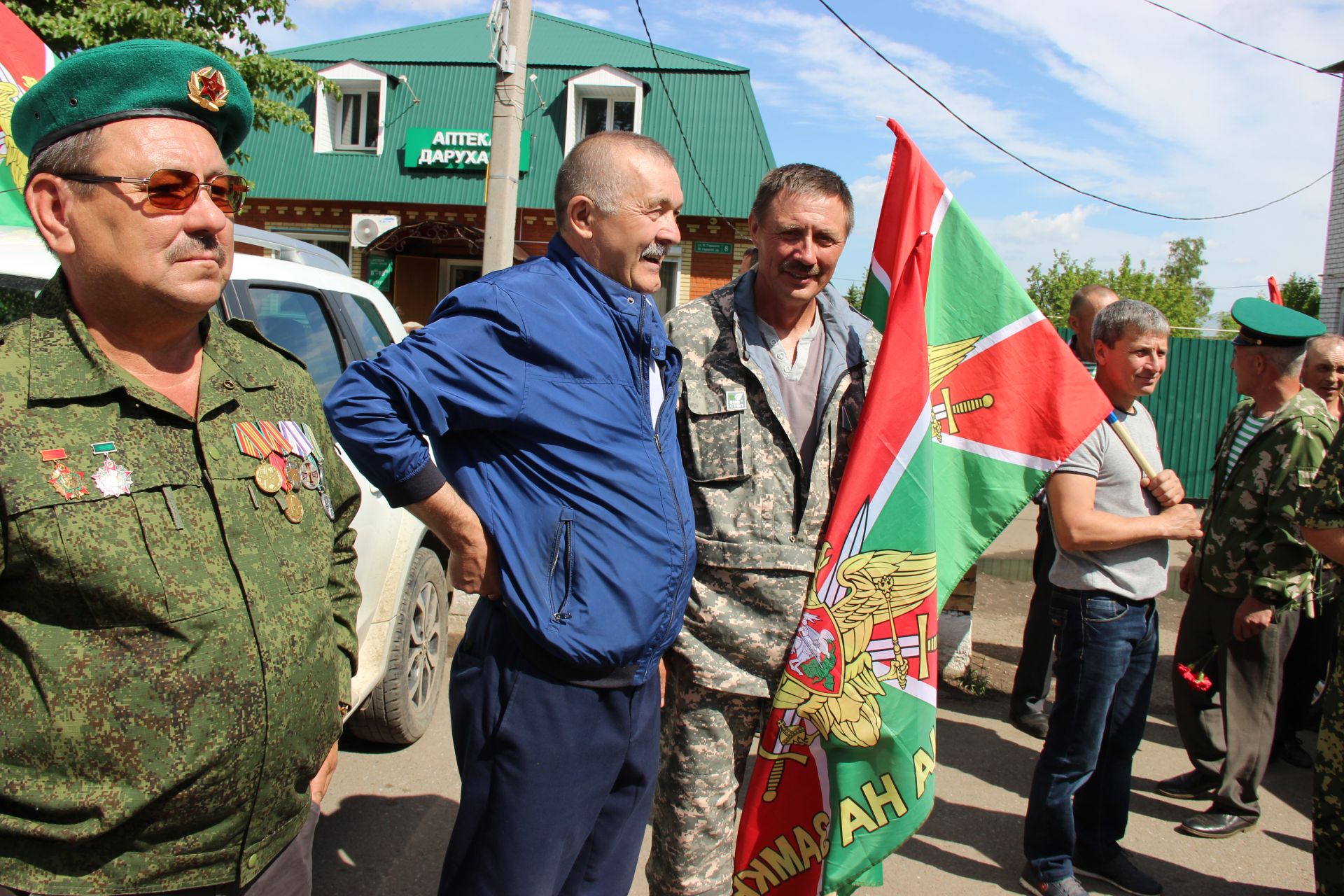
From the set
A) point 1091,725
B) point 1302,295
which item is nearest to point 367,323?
point 1091,725

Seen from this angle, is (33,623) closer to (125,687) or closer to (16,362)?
(125,687)

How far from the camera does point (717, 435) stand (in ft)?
8.18

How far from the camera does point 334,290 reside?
3.86 metres

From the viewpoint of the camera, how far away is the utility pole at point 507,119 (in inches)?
266

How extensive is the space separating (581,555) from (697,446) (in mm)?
624

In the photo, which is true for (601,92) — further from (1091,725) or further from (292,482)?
(292,482)

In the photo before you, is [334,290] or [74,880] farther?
[334,290]

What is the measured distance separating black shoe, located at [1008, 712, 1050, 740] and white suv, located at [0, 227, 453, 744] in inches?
115

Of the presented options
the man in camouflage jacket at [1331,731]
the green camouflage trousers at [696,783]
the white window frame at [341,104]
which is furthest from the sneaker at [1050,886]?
the white window frame at [341,104]

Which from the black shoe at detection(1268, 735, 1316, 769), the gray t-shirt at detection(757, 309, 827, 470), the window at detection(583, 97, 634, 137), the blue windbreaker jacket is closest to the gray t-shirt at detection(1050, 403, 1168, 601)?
the gray t-shirt at detection(757, 309, 827, 470)

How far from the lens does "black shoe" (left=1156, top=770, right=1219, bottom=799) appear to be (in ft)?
13.5

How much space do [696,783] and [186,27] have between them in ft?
30.0

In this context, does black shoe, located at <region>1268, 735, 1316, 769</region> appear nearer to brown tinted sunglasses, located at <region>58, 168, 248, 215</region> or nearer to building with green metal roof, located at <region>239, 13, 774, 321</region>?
brown tinted sunglasses, located at <region>58, 168, 248, 215</region>

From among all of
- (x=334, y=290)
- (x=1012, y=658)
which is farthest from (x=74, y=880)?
(x=1012, y=658)
